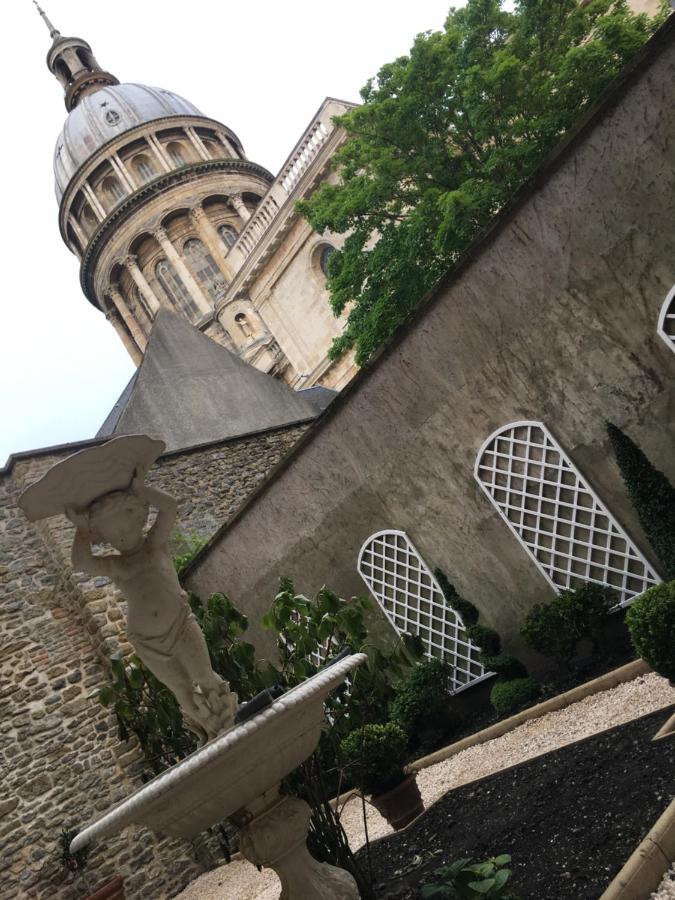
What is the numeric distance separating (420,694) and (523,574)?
184 cm

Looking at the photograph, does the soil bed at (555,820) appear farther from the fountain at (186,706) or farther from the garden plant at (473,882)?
the fountain at (186,706)

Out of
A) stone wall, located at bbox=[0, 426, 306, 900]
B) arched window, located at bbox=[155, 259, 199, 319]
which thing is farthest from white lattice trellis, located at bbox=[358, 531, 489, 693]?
arched window, located at bbox=[155, 259, 199, 319]

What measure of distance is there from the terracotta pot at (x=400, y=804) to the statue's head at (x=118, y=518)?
3.02m

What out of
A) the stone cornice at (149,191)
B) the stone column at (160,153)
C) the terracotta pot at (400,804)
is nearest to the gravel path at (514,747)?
the terracotta pot at (400,804)

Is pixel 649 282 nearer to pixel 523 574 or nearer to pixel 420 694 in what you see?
pixel 523 574

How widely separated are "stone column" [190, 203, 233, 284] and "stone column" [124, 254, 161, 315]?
13.6 feet

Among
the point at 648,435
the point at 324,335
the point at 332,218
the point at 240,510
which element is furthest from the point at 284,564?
the point at 324,335

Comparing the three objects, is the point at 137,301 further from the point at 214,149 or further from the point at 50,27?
the point at 50,27

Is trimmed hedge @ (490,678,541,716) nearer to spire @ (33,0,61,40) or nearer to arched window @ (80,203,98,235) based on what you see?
arched window @ (80,203,98,235)

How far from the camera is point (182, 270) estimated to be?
123ft

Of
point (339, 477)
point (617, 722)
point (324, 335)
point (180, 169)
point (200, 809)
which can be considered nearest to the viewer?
point (200, 809)

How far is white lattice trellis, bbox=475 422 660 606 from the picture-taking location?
21.8 ft

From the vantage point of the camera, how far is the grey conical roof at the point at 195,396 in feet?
49.3

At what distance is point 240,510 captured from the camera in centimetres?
995
